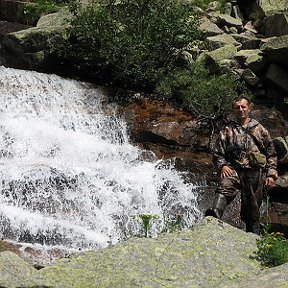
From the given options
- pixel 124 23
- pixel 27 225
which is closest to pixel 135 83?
pixel 124 23

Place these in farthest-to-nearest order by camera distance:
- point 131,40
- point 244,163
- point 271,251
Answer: point 131,40 → point 244,163 → point 271,251

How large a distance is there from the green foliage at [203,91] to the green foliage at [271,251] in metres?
9.07

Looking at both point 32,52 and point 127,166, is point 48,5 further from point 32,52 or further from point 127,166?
point 127,166

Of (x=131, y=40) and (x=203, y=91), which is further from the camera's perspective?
(x=131, y=40)

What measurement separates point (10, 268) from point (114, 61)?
462 inches

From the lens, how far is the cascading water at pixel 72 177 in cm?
884

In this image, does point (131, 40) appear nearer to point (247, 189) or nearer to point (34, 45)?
point (34, 45)

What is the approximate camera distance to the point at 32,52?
53.7 feet

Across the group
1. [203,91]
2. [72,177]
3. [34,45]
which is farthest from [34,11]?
[72,177]

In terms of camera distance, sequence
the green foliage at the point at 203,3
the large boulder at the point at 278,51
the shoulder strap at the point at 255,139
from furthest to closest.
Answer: the green foliage at the point at 203,3 → the large boulder at the point at 278,51 → the shoulder strap at the point at 255,139

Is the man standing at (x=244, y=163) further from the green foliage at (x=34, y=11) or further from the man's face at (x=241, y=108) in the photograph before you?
the green foliage at (x=34, y=11)

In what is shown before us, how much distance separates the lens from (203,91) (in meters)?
13.9

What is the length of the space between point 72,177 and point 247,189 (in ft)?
16.2

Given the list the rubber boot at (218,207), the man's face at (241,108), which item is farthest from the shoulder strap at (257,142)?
the rubber boot at (218,207)
